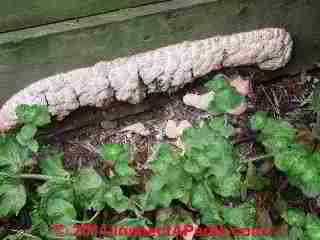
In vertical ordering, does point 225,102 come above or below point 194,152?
above

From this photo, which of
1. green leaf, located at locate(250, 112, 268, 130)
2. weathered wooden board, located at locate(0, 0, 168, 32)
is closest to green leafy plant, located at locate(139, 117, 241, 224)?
green leaf, located at locate(250, 112, 268, 130)

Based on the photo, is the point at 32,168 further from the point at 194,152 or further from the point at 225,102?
the point at 225,102

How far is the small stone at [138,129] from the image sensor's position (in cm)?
177

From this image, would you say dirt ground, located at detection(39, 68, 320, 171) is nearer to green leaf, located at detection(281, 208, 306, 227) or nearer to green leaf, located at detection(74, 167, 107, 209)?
green leaf, located at detection(74, 167, 107, 209)

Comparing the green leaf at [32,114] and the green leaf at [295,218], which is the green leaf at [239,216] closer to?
the green leaf at [295,218]

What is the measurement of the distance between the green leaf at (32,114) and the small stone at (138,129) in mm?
389

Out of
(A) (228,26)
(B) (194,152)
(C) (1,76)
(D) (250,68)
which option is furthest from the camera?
(D) (250,68)

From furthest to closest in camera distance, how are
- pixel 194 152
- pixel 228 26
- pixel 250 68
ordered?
pixel 250 68, pixel 228 26, pixel 194 152

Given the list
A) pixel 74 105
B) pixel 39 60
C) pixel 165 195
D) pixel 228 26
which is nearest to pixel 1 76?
pixel 39 60

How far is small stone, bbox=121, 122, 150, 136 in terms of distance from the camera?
69.8 inches

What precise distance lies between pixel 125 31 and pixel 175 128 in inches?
15.6

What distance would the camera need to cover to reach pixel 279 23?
1751 mm

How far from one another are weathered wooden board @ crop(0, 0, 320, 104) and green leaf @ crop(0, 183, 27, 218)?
31 cm

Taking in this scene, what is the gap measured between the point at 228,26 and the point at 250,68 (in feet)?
0.68
